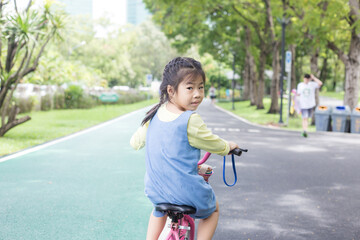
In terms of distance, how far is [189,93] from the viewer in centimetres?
267

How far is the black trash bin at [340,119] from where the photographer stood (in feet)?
54.0

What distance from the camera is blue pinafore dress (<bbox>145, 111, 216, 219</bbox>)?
259 centimetres

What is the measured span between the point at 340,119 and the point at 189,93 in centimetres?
1493

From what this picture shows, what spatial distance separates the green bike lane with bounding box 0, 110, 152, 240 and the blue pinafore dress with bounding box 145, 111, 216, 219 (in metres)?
1.97

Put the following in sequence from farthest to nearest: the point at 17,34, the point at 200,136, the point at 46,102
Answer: the point at 46,102, the point at 17,34, the point at 200,136

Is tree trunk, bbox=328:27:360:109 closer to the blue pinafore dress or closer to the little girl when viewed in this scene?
the little girl

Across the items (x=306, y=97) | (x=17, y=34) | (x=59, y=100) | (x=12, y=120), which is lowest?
(x=59, y=100)

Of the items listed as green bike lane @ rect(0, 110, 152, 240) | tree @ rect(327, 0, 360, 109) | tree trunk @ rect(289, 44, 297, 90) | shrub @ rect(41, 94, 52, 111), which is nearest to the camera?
green bike lane @ rect(0, 110, 152, 240)

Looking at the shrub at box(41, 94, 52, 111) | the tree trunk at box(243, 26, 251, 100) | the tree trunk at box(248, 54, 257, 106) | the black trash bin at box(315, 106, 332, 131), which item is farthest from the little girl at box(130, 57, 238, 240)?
the tree trunk at box(248, 54, 257, 106)

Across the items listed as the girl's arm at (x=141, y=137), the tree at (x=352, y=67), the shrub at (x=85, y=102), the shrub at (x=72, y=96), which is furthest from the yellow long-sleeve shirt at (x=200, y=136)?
the shrub at (x=85, y=102)

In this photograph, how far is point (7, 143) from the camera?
11586mm

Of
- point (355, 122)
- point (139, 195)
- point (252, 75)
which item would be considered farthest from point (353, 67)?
point (252, 75)

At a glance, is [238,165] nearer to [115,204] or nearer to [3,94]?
[115,204]

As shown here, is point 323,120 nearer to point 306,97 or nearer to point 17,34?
point 306,97
